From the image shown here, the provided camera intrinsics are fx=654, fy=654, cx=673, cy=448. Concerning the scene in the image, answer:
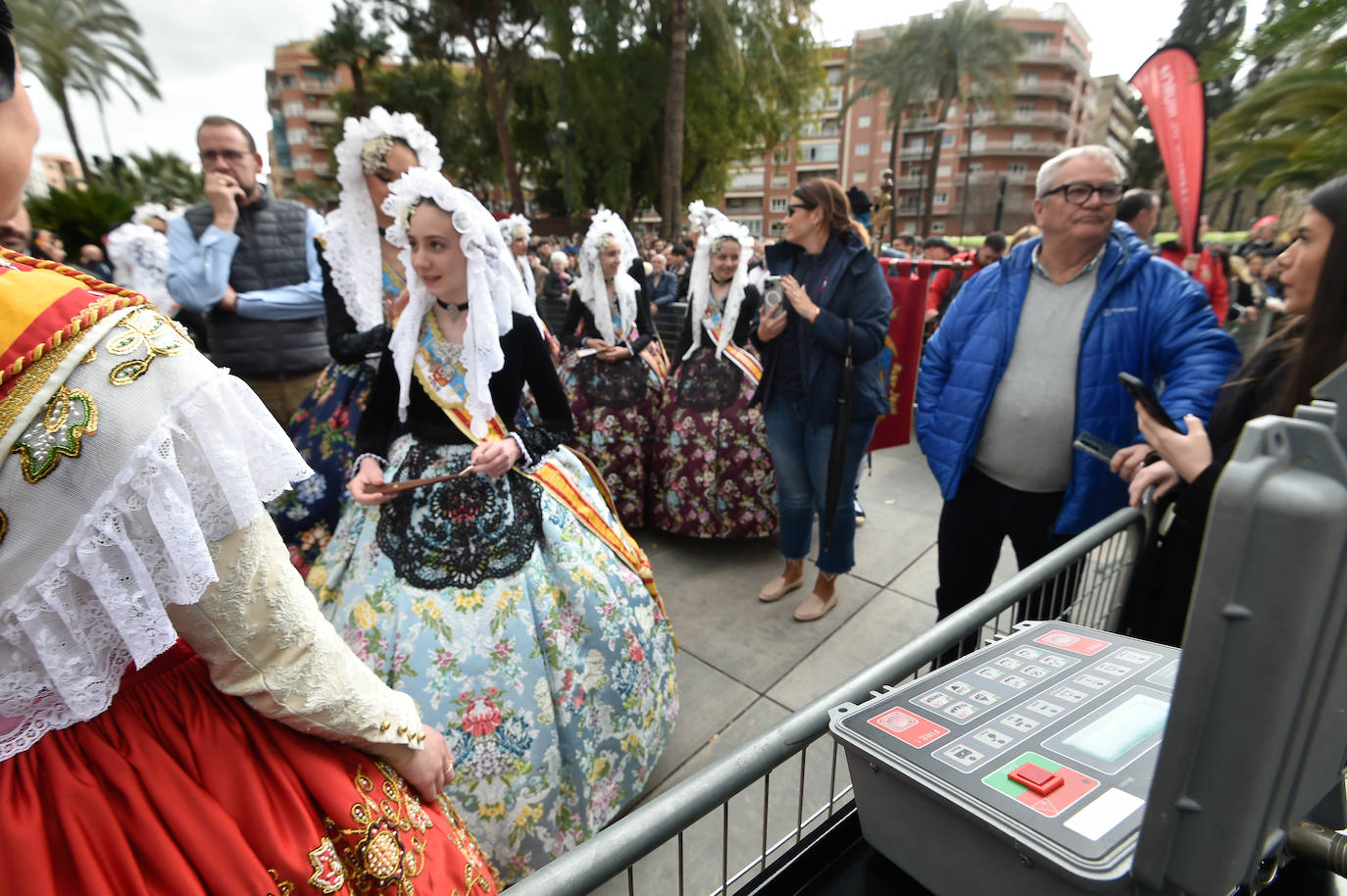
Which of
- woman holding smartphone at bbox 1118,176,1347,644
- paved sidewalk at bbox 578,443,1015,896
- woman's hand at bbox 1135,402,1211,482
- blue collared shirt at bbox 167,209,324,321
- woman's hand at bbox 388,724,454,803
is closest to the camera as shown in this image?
woman's hand at bbox 388,724,454,803

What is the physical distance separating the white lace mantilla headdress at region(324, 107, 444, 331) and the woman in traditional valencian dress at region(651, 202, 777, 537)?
1.90 metres

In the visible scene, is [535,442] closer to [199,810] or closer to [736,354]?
[199,810]

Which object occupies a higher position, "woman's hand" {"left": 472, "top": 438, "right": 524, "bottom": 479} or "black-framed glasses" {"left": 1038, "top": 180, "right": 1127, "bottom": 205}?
"black-framed glasses" {"left": 1038, "top": 180, "right": 1127, "bottom": 205}

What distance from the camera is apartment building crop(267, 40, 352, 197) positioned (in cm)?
5231

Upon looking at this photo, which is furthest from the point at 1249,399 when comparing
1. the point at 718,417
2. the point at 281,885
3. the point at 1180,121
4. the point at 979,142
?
the point at 979,142

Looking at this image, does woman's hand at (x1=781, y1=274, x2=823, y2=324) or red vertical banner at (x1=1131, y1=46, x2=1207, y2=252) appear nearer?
woman's hand at (x1=781, y1=274, x2=823, y2=324)

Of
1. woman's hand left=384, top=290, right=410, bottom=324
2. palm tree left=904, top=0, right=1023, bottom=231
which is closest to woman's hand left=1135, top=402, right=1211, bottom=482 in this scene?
woman's hand left=384, top=290, right=410, bottom=324

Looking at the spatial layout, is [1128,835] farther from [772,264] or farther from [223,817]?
[772,264]

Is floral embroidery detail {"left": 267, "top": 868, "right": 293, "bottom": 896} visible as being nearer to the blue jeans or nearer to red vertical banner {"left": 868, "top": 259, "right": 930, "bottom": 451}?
the blue jeans

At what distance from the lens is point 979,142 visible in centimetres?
5228

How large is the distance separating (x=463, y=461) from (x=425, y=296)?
57 centimetres

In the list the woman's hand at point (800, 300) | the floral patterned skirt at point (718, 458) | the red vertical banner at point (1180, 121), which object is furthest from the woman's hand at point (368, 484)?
the red vertical banner at point (1180, 121)

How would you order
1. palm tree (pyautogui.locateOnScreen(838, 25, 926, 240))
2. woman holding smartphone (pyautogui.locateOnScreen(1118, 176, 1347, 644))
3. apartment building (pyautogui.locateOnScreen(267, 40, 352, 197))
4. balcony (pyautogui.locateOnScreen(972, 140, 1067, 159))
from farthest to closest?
apartment building (pyautogui.locateOnScreen(267, 40, 352, 197))
balcony (pyautogui.locateOnScreen(972, 140, 1067, 159))
palm tree (pyautogui.locateOnScreen(838, 25, 926, 240))
woman holding smartphone (pyautogui.locateOnScreen(1118, 176, 1347, 644))

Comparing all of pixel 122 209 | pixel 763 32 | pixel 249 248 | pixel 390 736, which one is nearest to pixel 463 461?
pixel 390 736
